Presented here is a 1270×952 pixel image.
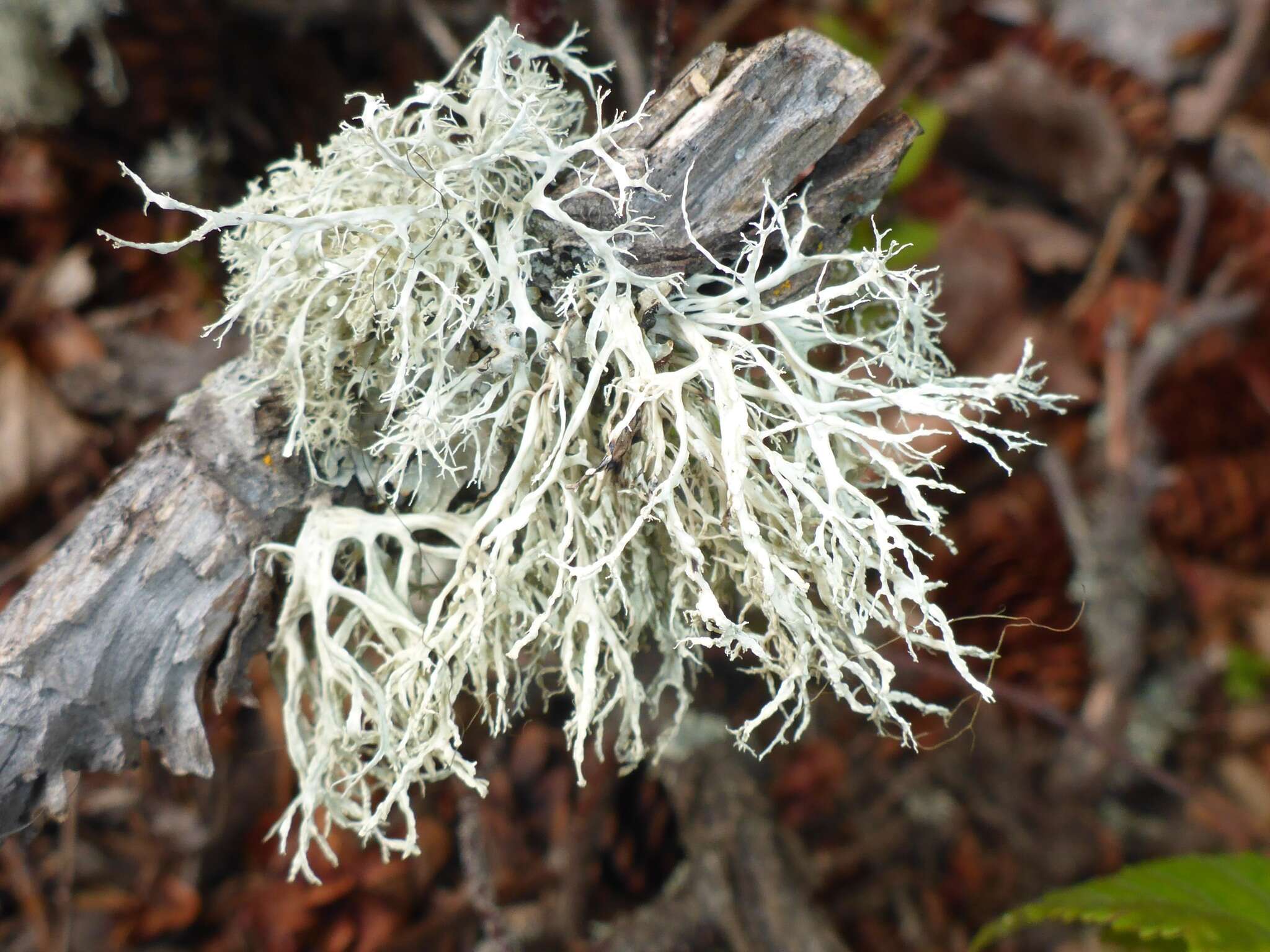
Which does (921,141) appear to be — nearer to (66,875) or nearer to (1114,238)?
(1114,238)

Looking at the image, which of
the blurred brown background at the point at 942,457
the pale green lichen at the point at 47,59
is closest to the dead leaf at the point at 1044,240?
the blurred brown background at the point at 942,457

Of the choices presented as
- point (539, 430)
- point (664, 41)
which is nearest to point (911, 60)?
point (664, 41)

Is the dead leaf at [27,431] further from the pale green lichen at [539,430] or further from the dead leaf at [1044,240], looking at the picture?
the dead leaf at [1044,240]

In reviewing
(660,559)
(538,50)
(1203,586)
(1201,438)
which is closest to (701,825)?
(660,559)

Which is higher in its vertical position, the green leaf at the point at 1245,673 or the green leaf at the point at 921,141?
the green leaf at the point at 921,141

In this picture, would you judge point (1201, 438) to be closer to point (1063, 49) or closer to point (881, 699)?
point (1063, 49)

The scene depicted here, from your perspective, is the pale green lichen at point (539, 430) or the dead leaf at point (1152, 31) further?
the dead leaf at point (1152, 31)
